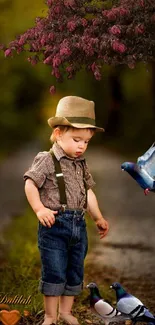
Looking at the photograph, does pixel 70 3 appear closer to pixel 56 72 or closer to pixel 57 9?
pixel 57 9

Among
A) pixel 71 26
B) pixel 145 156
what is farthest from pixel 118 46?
pixel 145 156

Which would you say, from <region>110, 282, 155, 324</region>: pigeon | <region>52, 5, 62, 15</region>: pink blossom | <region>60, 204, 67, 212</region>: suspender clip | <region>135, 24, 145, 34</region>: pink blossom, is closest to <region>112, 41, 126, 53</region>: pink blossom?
<region>135, 24, 145, 34</region>: pink blossom

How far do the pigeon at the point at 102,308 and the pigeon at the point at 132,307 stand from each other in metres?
0.05

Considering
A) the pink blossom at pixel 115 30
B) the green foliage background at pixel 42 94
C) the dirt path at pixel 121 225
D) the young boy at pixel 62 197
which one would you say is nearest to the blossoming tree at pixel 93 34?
the pink blossom at pixel 115 30

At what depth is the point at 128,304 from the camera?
5.82 m

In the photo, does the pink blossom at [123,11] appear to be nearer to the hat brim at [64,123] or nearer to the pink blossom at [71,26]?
the pink blossom at [71,26]

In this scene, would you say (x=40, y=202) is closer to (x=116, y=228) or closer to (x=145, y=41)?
(x=116, y=228)

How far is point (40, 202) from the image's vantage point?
5.58m

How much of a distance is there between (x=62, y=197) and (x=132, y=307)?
896 mm

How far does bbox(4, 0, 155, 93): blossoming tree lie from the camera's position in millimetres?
5801

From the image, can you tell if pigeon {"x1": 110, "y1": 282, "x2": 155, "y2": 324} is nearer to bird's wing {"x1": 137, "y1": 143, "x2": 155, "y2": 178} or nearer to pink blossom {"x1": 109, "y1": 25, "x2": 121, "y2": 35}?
bird's wing {"x1": 137, "y1": 143, "x2": 155, "y2": 178}

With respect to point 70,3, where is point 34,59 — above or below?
below

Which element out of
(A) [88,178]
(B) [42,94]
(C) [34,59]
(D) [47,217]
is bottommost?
(D) [47,217]

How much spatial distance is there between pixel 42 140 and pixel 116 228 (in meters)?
0.82
